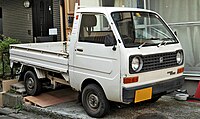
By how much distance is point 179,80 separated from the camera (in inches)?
233

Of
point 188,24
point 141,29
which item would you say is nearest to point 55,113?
point 141,29

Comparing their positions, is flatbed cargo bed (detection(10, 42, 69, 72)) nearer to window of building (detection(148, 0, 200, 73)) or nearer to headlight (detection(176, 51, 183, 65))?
headlight (detection(176, 51, 183, 65))

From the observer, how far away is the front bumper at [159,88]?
16.7 ft

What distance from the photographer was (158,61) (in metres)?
5.46

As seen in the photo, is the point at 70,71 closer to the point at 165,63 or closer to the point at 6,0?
the point at 165,63

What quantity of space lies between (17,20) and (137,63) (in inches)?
361

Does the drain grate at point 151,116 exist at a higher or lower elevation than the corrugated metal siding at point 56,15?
lower

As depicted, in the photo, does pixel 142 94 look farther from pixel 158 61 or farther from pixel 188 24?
pixel 188 24

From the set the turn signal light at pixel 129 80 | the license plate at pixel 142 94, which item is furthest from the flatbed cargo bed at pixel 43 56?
the license plate at pixel 142 94

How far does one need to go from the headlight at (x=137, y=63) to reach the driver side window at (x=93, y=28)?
776mm

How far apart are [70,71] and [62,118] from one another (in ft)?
3.17

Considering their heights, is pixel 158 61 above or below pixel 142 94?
above

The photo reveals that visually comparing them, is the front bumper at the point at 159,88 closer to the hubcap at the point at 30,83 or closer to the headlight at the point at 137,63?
the headlight at the point at 137,63

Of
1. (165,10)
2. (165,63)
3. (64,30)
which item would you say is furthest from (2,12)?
(165,63)
